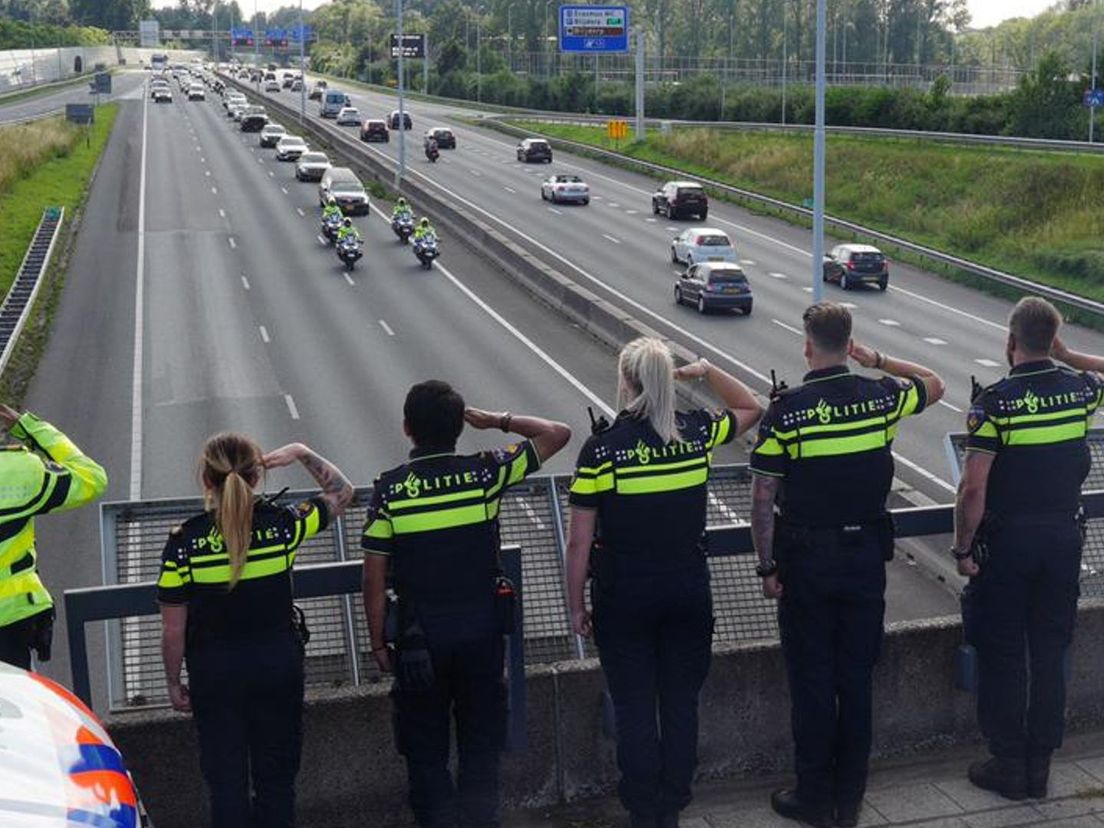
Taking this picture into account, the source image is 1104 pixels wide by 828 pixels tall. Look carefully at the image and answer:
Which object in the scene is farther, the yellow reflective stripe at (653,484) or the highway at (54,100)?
the highway at (54,100)

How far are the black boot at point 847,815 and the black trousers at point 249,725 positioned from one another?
2.36 m

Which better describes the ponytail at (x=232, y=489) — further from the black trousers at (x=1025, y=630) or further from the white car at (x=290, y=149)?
the white car at (x=290, y=149)

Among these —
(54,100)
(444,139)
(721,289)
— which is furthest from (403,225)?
(54,100)

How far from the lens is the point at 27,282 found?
38656mm

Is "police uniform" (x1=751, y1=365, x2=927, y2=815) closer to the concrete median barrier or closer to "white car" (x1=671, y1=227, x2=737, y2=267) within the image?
the concrete median barrier

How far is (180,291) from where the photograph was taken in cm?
4166

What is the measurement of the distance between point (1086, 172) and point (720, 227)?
13703 mm

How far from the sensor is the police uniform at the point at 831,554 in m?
6.49

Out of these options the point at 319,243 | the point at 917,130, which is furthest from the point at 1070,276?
the point at 917,130

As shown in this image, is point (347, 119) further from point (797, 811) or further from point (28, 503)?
point (797, 811)

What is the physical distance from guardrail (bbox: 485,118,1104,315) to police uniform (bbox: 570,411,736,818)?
115 ft

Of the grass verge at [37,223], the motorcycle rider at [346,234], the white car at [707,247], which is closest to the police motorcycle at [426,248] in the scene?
the motorcycle rider at [346,234]

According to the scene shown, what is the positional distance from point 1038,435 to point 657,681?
2.09m

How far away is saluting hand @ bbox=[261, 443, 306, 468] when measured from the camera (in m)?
5.95
